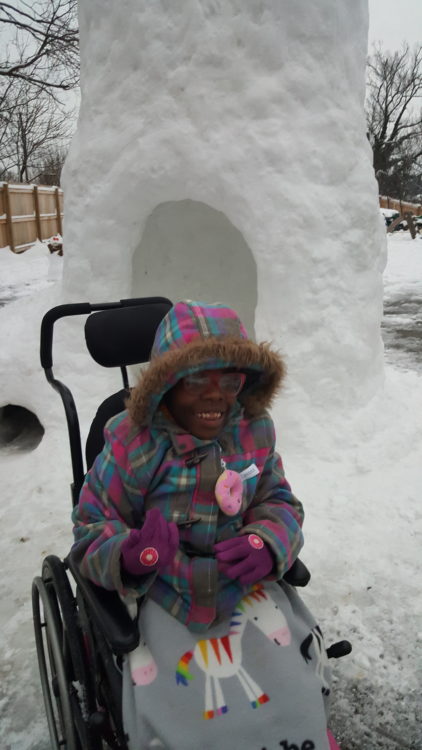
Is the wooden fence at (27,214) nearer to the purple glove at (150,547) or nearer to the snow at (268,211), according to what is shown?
the snow at (268,211)

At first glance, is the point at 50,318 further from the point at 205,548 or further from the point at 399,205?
the point at 399,205

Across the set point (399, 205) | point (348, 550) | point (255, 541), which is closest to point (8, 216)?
A: point (348, 550)

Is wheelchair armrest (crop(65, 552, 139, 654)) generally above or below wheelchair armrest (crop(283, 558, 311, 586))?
above

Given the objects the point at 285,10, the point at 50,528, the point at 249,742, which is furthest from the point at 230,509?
the point at 285,10

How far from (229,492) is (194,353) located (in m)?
0.36

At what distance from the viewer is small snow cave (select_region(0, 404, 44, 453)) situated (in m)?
4.02

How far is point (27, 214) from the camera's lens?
16.5 meters

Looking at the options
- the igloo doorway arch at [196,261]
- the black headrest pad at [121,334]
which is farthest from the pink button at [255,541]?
the igloo doorway arch at [196,261]

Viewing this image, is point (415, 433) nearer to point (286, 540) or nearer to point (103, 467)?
point (286, 540)

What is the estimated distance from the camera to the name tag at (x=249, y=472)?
149 centimetres

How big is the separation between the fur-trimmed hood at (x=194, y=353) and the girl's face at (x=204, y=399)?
0.04 meters

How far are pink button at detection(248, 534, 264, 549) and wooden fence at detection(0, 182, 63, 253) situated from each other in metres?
13.9

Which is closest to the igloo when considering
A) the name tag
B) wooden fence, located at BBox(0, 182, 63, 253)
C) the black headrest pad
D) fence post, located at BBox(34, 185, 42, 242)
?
the black headrest pad

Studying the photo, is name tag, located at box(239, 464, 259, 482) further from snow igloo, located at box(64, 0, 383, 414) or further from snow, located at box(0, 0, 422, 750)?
snow igloo, located at box(64, 0, 383, 414)
